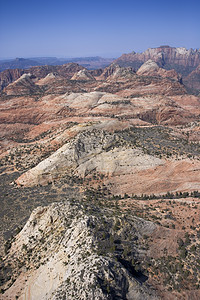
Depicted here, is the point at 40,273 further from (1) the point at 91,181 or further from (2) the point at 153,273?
(1) the point at 91,181

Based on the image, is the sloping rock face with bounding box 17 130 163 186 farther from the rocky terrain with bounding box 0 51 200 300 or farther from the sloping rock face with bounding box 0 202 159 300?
the sloping rock face with bounding box 0 202 159 300

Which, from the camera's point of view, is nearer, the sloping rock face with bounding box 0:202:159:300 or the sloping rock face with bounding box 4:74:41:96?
the sloping rock face with bounding box 0:202:159:300

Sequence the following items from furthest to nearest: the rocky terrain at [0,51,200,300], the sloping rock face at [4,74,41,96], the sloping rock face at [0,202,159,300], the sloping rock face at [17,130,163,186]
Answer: the sloping rock face at [4,74,41,96], the sloping rock face at [17,130,163,186], the rocky terrain at [0,51,200,300], the sloping rock face at [0,202,159,300]

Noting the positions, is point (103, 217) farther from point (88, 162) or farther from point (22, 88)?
point (22, 88)

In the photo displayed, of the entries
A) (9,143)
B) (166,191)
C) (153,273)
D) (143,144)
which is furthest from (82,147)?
(9,143)

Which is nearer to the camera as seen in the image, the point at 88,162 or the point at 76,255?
the point at 76,255

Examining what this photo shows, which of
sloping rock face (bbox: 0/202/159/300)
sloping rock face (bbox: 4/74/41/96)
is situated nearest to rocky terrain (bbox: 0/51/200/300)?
sloping rock face (bbox: 0/202/159/300)

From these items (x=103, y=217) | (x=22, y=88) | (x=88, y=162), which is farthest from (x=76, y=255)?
(x=22, y=88)

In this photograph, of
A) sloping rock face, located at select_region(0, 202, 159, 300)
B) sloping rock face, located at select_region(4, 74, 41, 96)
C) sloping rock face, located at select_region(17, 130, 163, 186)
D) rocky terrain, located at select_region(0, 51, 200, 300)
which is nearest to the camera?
sloping rock face, located at select_region(0, 202, 159, 300)
